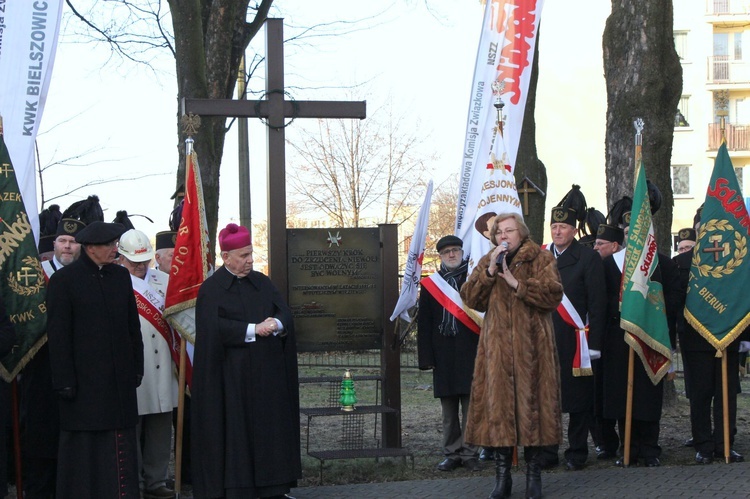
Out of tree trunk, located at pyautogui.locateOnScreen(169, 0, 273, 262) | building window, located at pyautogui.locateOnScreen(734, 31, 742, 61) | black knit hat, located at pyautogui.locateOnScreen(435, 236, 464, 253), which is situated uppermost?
building window, located at pyautogui.locateOnScreen(734, 31, 742, 61)

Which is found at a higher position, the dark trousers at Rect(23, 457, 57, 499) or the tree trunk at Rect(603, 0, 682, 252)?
the tree trunk at Rect(603, 0, 682, 252)

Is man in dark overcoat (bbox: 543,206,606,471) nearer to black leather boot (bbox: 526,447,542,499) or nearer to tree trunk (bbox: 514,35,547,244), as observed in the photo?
black leather boot (bbox: 526,447,542,499)

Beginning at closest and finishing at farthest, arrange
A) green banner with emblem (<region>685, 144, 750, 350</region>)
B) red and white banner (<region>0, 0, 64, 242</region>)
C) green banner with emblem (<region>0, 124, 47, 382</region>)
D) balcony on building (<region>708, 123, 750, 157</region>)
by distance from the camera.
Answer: green banner with emblem (<region>0, 124, 47, 382</region>), red and white banner (<region>0, 0, 64, 242</region>), green banner with emblem (<region>685, 144, 750, 350</region>), balcony on building (<region>708, 123, 750, 157</region>)

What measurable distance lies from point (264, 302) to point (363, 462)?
2667mm

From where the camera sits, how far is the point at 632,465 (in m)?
9.76

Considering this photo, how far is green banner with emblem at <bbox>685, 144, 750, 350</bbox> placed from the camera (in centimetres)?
987

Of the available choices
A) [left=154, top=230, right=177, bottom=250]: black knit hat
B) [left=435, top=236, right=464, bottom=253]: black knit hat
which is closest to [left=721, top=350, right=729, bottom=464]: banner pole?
[left=435, top=236, right=464, bottom=253]: black knit hat

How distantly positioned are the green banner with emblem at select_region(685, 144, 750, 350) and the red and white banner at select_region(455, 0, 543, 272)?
71.6 inches

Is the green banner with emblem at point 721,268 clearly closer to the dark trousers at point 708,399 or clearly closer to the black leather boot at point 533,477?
the dark trousers at point 708,399

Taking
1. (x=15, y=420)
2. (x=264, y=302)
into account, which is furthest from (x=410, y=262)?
(x=15, y=420)

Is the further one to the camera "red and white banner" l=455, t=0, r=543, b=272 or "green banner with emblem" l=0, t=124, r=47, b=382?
"red and white banner" l=455, t=0, r=543, b=272

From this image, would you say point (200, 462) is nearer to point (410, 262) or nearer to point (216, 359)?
point (216, 359)

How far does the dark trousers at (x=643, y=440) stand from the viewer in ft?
32.0

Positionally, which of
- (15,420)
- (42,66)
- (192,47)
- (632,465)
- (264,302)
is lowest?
(632,465)
